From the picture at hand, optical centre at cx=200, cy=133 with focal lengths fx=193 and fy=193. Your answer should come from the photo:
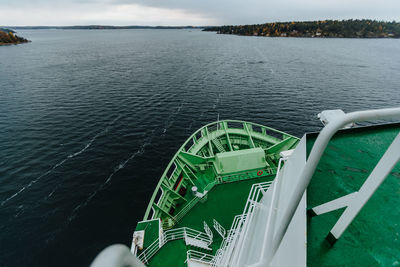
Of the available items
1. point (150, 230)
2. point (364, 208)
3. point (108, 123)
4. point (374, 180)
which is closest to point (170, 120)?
point (108, 123)

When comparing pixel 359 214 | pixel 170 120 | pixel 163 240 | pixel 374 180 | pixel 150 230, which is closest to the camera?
pixel 374 180

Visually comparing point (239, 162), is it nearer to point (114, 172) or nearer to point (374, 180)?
point (374, 180)

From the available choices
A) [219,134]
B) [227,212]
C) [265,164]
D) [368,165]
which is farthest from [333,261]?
[219,134]

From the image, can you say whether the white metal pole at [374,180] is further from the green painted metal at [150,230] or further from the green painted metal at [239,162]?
the green painted metal at [239,162]

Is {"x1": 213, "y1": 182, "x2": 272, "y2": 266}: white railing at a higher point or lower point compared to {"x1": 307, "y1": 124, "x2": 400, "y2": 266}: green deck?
lower

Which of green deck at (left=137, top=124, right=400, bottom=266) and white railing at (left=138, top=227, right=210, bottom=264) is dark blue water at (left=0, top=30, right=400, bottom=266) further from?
green deck at (left=137, top=124, right=400, bottom=266)

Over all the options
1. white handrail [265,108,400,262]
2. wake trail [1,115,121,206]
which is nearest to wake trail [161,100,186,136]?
wake trail [1,115,121,206]

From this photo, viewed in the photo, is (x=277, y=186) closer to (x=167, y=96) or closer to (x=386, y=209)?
(x=386, y=209)

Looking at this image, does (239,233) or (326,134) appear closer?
(326,134)
